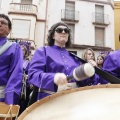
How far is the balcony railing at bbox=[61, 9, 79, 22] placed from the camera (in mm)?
18272

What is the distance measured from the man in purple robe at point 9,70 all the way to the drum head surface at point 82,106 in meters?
0.63

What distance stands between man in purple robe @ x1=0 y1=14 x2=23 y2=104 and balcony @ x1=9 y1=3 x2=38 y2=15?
599 inches

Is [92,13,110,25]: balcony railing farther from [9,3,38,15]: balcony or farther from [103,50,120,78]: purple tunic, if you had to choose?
[103,50,120,78]: purple tunic

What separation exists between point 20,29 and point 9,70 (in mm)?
14662

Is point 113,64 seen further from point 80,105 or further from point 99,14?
point 99,14

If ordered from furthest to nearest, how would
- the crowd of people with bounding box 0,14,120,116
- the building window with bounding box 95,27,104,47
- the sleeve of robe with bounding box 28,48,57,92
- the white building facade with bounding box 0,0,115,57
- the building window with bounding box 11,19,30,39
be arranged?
1. the building window with bounding box 95,27,104,47
2. the white building facade with bounding box 0,0,115,57
3. the building window with bounding box 11,19,30,39
4. the crowd of people with bounding box 0,14,120,116
5. the sleeve of robe with bounding box 28,48,57,92

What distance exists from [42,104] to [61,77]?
22 cm

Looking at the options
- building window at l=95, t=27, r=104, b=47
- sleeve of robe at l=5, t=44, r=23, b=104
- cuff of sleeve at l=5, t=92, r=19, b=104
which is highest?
building window at l=95, t=27, r=104, b=47

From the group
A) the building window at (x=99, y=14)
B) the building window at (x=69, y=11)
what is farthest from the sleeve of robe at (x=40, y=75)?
the building window at (x=99, y=14)

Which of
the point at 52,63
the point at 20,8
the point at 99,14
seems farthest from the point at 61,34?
the point at 99,14

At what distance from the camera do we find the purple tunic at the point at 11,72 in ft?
7.25

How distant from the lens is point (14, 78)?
7.53 feet

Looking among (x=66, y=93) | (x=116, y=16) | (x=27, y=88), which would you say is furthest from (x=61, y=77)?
(x=116, y=16)

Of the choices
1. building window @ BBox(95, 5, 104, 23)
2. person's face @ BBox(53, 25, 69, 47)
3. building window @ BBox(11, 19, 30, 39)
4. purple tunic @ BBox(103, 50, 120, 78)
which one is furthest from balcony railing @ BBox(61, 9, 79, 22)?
purple tunic @ BBox(103, 50, 120, 78)
